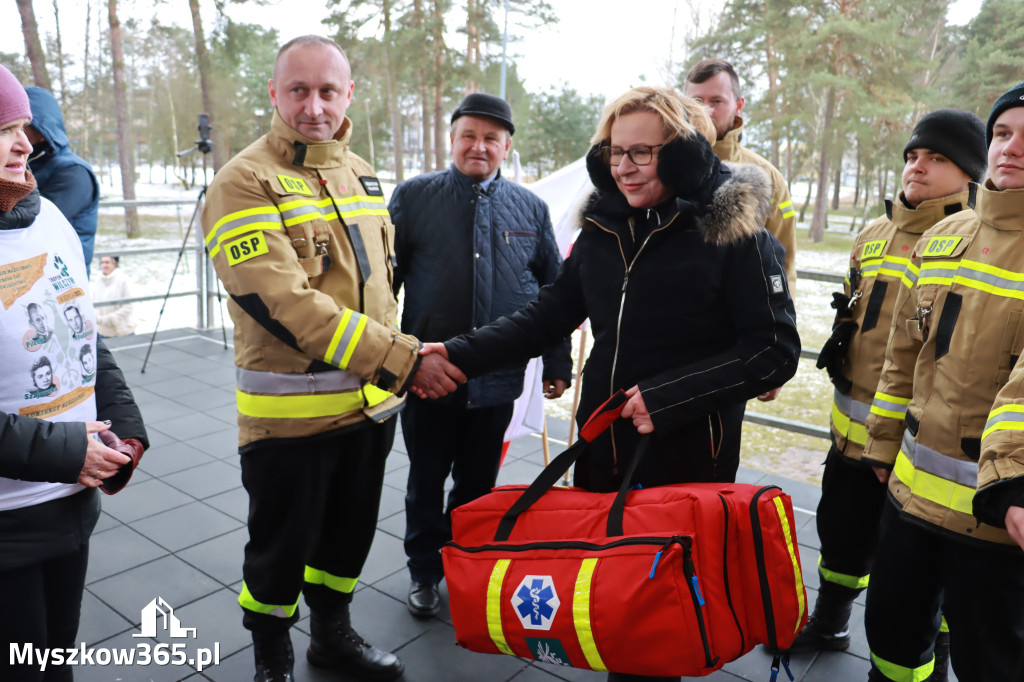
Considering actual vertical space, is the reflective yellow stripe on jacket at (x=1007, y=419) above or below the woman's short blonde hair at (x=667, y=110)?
below

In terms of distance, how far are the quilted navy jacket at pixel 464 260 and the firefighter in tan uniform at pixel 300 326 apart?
1.49ft

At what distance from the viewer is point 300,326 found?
1913 mm

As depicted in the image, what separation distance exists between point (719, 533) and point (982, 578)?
61 centimetres

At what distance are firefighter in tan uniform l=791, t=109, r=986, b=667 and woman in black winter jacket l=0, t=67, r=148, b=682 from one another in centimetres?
205

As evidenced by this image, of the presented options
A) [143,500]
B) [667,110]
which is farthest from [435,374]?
[143,500]

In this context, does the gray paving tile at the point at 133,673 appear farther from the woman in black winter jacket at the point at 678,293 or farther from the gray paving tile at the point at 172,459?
the gray paving tile at the point at 172,459

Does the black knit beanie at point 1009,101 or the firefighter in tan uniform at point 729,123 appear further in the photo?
the firefighter in tan uniform at point 729,123

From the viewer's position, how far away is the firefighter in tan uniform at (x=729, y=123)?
123 inches

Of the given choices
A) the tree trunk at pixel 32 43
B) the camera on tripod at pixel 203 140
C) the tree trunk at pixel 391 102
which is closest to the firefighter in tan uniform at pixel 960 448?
the camera on tripod at pixel 203 140

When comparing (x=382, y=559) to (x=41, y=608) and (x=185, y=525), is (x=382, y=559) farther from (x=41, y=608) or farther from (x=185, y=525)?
(x=41, y=608)

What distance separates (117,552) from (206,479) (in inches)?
29.8

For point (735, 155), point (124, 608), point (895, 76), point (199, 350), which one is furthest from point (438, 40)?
point (124, 608)

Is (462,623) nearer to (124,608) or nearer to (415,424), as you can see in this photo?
(415,424)

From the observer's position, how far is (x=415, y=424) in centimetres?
278
